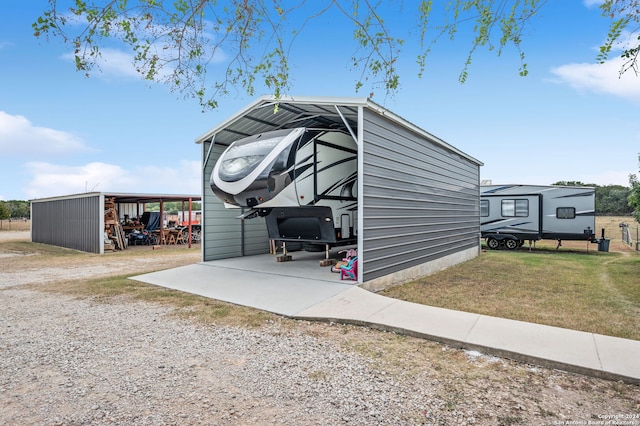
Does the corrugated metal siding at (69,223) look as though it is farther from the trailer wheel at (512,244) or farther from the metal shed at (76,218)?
the trailer wheel at (512,244)

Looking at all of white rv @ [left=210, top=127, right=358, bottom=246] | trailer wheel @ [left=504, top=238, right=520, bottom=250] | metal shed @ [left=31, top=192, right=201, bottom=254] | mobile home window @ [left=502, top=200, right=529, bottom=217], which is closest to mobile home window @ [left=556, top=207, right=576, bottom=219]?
mobile home window @ [left=502, top=200, right=529, bottom=217]

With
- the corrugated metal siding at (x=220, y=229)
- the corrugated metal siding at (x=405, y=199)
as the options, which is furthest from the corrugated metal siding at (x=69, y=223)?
the corrugated metal siding at (x=405, y=199)

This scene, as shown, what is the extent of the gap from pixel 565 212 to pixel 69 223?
2279cm

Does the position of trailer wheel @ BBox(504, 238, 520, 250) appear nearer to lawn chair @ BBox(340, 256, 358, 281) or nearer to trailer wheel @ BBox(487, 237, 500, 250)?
trailer wheel @ BBox(487, 237, 500, 250)

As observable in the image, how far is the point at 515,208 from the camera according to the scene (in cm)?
1599

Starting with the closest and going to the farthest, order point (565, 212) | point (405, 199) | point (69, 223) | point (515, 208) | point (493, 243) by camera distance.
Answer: point (405, 199), point (565, 212), point (515, 208), point (493, 243), point (69, 223)

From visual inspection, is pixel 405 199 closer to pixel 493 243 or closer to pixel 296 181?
pixel 296 181

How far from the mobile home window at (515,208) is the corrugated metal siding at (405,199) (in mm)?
5213

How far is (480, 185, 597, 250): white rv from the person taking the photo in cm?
1495

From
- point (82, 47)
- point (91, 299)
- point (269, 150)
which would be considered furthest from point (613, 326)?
point (91, 299)

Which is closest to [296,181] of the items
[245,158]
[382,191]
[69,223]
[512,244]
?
[245,158]

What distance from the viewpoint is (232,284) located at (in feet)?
23.0

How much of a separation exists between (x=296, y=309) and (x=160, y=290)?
3127 mm

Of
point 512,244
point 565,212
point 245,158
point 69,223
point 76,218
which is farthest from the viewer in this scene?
point 69,223
